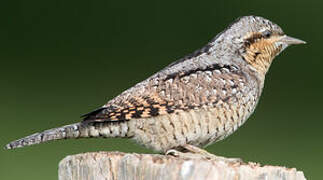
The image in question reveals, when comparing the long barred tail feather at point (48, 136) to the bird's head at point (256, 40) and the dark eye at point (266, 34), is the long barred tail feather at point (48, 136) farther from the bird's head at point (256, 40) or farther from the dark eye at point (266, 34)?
the dark eye at point (266, 34)

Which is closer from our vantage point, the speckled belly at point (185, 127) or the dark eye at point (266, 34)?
the speckled belly at point (185, 127)

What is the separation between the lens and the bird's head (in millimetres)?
4277

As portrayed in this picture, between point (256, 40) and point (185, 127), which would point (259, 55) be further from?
point (185, 127)

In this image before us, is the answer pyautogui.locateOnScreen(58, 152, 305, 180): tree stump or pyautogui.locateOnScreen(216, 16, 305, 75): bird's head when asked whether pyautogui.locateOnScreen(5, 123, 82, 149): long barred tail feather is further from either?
pyautogui.locateOnScreen(216, 16, 305, 75): bird's head

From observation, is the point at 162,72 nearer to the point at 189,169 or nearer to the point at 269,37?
the point at 269,37

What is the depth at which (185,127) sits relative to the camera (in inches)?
147

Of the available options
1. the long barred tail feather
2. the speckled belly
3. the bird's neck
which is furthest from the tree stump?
the bird's neck

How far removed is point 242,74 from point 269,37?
28 cm

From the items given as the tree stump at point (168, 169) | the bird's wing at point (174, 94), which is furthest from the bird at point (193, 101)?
the tree stump at point (168, 169)

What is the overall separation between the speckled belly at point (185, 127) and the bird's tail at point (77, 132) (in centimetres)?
6

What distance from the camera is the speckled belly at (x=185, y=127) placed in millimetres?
3719

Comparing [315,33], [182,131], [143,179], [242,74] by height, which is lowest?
[143,179]

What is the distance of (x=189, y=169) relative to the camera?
291cm

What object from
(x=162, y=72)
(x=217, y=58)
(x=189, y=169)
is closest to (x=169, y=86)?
(x=162, y=72)
